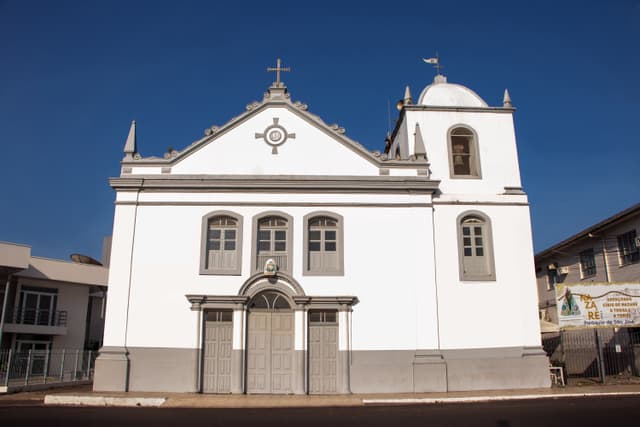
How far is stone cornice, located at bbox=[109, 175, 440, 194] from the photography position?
722 inches

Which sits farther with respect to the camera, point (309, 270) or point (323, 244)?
point (323, 244)

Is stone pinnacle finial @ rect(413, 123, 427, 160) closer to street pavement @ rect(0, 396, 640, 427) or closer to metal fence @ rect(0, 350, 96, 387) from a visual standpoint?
street pavement @ rect(0, 396, 640, 427)

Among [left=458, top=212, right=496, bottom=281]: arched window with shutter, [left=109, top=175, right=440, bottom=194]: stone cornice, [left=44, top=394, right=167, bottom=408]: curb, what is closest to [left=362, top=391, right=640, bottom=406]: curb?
[left=458, top=212, right=496, bottom=281]: arched window with shutter

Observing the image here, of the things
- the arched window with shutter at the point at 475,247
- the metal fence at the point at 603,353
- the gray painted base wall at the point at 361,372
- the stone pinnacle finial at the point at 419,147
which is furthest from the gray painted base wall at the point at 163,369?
the metal fence at the point at 603,353

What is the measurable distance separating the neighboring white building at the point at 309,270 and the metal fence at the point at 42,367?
11.2 feet

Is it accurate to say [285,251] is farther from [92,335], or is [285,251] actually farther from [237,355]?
[92,335]

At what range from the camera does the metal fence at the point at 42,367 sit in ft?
58.8

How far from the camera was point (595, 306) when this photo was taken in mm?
18656

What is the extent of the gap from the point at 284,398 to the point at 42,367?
9.03 m

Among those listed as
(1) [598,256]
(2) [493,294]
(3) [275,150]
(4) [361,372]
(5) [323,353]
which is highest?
Answer: (3) [275,150]

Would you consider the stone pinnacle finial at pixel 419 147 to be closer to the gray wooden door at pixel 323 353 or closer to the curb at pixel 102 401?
the gray wooden door at pixel 323 353

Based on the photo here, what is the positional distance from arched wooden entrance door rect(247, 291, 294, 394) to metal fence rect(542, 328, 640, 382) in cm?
1063

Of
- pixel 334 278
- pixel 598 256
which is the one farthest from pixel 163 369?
pixel 598 256

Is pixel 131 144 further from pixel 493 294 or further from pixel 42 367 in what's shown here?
pixel 493 294
